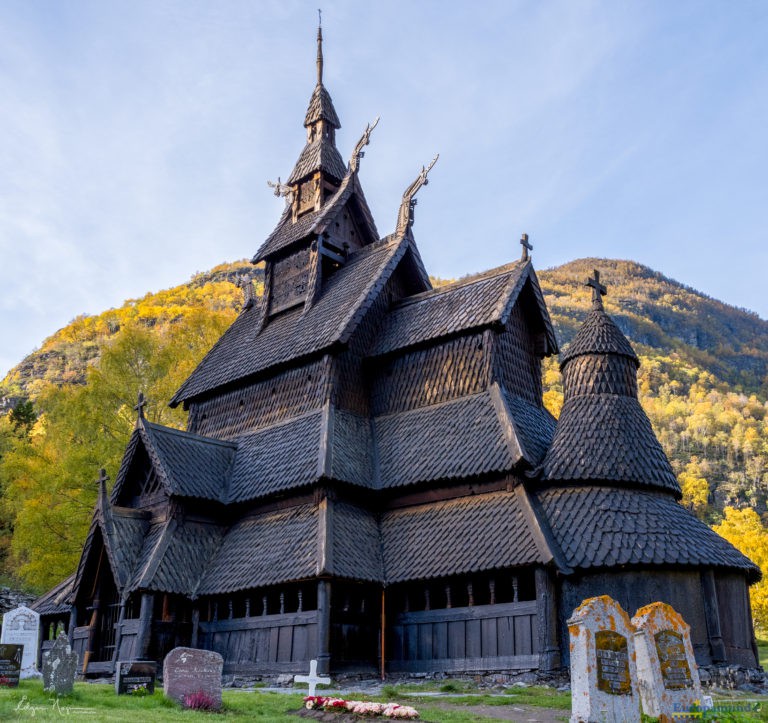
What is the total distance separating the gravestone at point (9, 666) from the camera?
618 inches

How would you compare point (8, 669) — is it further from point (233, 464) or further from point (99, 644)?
point (233, 464)

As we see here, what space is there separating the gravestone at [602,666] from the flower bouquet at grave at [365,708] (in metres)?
2.41

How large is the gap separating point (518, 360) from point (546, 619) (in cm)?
854

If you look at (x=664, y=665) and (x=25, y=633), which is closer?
(x=664, y=665)

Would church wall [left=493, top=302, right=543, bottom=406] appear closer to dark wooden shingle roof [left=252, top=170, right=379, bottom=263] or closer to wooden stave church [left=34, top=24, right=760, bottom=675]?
wooden stave church [left=34, top=24, right=760, bottom=675]

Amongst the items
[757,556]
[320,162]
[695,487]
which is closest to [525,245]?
[320,162]

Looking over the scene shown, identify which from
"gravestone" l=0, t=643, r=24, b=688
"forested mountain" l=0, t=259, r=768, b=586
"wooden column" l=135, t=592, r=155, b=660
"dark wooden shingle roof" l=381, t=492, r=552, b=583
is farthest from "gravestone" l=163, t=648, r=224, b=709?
"forested mountain" l=0, t=259, r=768, b=586

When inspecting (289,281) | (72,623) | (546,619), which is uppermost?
(289,281)

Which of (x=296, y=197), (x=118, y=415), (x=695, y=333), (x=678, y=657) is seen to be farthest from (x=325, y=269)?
(x=695, y=333)

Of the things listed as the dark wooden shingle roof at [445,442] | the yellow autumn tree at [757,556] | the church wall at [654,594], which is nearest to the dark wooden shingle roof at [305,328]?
the dark wooden shingle roof at [445,442]

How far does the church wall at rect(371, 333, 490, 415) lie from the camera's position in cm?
2249

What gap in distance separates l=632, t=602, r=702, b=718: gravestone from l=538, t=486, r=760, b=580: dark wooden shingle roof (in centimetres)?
495

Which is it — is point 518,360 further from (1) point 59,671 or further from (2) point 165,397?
(2) point 165,397

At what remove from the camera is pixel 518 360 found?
23891 mm
